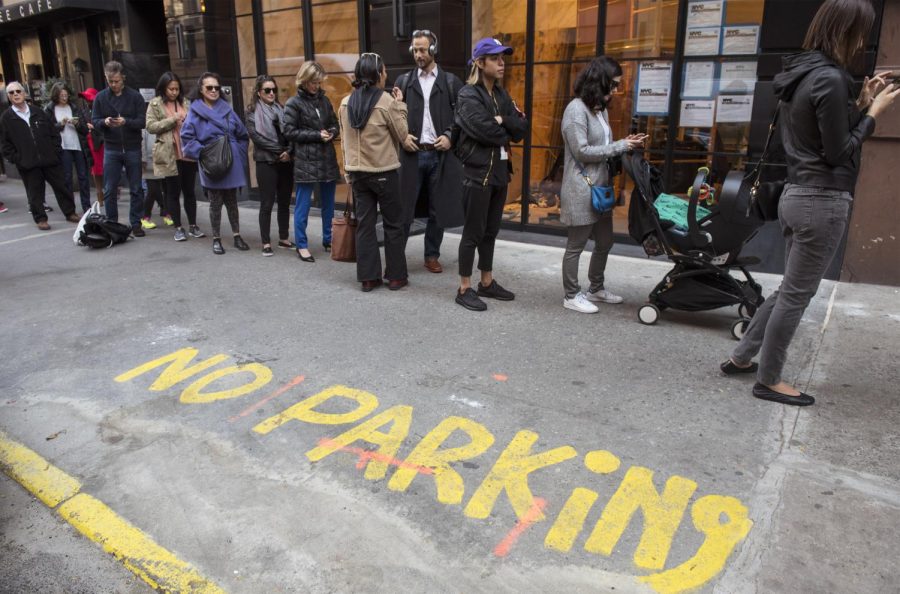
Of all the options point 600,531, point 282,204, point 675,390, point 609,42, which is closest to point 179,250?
point 282,204

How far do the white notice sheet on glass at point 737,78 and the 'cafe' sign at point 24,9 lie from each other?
12.3 m

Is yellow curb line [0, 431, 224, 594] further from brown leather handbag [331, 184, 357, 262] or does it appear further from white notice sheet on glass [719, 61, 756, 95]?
white notice sheet on glass [719, 61, 756, 95]

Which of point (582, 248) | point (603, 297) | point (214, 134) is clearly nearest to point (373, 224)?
point (582, 248)

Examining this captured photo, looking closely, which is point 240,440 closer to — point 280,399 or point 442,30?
point 280,399

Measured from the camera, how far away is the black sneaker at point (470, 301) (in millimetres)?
5688

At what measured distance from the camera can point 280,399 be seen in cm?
409

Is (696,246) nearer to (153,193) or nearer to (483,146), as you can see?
(483,146)

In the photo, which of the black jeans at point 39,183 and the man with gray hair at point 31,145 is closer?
the man with gray hair at point 31,145

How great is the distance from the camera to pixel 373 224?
6.20 meters

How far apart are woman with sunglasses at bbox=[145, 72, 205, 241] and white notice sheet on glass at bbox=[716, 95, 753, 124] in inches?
235

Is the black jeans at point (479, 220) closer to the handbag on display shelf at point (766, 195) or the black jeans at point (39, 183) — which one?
the handbag on display shelf at point (766, 195)

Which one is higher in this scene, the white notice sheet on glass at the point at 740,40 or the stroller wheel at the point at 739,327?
the white notice sheet on glass at the point at 740,40

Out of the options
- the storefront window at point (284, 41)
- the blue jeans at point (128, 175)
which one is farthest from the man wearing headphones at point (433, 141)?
the storefront window at point (284, 41)

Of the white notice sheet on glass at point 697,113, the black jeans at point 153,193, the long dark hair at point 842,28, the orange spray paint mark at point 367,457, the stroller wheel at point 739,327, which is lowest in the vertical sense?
the orange spray paint mark at point 367,457
